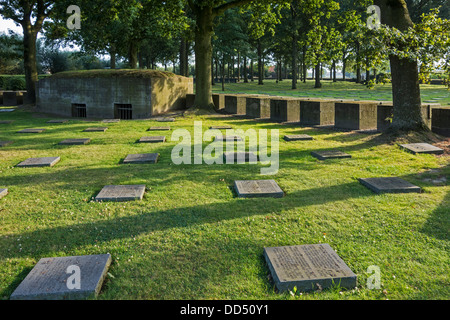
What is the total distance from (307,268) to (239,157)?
5.12 meters

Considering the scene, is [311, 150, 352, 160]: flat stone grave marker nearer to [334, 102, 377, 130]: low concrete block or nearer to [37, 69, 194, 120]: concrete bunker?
[334, 102, 377, 130]: low concrete block

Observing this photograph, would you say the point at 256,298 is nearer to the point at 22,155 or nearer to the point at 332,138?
the point at 22,155

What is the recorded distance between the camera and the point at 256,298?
3.25m

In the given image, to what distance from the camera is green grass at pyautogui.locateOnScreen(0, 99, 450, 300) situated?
3492 mm

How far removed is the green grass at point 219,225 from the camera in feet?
11.5

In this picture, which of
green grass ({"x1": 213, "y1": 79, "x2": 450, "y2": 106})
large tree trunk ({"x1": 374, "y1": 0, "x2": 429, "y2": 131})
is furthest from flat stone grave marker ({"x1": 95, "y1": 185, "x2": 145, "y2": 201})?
green grass ({"x1": 213, "y1": 79, "x2": 450, "y2": 106})

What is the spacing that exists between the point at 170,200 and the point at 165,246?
1554mm

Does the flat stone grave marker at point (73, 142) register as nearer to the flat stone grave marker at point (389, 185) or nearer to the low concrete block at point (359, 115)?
the flat stone grave marker at point (389, 185)

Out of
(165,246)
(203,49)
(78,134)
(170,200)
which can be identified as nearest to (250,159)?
(170,200)

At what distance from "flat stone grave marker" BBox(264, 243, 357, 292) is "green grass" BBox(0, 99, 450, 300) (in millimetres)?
92

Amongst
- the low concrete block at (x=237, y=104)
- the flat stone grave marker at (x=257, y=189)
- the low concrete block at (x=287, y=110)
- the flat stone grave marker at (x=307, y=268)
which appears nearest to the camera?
the flat stone grave marker at (x=307, y=268)

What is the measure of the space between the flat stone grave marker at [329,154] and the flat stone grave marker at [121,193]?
A: 13.7ft

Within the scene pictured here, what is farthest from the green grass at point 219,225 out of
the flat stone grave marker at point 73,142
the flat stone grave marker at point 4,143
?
the flat stone grave marker at point 4,143

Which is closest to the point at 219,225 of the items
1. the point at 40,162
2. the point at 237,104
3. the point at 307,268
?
the point at 307,268
